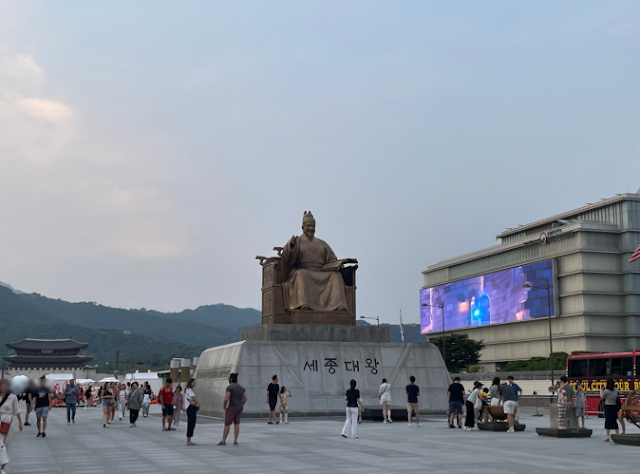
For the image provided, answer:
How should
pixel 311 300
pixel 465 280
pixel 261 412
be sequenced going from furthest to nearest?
pixel 465 280, pixel 311 300, pixel 261 412

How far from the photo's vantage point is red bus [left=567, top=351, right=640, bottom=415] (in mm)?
28656

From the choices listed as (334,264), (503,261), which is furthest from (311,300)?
(503,261)

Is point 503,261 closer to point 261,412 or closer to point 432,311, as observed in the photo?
point 432,311

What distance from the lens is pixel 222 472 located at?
10906 mm

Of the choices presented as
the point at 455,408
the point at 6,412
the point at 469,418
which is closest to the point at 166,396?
the point at 455,408

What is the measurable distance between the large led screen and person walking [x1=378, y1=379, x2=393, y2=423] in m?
57.8

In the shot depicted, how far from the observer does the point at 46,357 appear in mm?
115312

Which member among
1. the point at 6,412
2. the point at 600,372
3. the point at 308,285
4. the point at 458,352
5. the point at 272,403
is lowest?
the point at 272,403

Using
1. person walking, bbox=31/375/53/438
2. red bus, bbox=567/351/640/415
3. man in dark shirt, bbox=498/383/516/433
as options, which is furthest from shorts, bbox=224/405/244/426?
red bus, bbox=567/351/640/415

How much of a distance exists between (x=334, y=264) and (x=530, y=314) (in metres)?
64.3

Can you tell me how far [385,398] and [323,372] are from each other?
4007 mm

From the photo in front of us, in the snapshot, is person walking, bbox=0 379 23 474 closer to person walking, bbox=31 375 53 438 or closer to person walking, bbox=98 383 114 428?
person walking, bbox=31 375 53 438

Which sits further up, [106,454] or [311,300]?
[311,300]

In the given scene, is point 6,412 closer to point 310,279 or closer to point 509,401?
point 509,401
